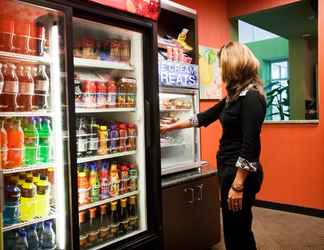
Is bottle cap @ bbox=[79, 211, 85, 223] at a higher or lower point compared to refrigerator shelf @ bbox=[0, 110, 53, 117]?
lower

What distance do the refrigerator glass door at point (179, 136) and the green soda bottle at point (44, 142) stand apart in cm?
106

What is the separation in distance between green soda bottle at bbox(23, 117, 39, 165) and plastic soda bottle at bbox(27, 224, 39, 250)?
0.40 metres

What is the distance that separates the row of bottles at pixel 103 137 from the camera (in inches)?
87.4

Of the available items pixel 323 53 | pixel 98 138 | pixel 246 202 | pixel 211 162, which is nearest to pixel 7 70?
pixel 98 138

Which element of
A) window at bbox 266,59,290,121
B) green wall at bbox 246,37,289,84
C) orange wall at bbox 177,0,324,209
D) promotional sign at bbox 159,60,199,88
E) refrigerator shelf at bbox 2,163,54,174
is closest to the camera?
refrigerator shelf at bbox 2,163,54,174

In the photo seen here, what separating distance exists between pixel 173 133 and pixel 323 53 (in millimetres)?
2099

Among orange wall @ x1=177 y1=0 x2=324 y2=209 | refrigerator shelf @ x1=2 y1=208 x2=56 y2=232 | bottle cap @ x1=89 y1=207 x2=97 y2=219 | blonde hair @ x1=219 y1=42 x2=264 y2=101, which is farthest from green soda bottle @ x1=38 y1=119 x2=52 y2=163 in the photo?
orange wall @ x1=177 y1=0 x2=324 y2=209

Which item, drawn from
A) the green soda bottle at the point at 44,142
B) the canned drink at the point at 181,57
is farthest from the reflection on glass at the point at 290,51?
the green soda bottle at the point at 44,142

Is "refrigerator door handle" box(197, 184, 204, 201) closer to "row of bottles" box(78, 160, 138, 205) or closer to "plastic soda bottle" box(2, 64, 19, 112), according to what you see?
"row of bottles" box(78, 160, 138, 205)

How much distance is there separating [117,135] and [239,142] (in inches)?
33.0

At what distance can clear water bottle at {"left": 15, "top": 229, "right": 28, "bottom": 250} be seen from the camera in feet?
6.11

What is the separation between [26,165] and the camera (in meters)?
1.81

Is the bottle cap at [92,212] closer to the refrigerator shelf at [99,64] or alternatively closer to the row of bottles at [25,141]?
the row of bottles at [25,141]

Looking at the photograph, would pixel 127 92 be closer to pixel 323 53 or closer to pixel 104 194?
pixel 104 194
